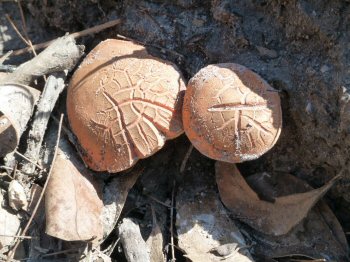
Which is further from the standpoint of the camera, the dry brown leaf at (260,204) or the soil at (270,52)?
the dry brown leaf at (260,204)

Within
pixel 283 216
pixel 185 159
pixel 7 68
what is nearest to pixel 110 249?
pixel 185 159

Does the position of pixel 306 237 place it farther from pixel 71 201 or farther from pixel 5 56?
pixel 5 56

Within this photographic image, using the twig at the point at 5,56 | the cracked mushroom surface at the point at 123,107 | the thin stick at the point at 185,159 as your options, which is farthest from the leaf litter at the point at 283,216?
the twig at the point at 5,56

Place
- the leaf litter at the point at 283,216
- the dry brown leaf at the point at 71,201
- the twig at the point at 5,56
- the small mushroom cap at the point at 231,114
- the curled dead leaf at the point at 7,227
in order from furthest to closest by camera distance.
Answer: the twig at the point at 5,56
the leaf litter at the point at 283,216
the curled dead leaf at the point at 7,227
the dry brown leaf at the point at 71,201
the small mushroom cap at the point at 231,114

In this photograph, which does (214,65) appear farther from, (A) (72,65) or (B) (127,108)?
(A) (72,65)

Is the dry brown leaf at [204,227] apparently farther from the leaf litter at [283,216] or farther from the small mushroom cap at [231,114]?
the small mushroom cap at [231,114]

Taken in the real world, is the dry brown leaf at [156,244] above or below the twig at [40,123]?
below

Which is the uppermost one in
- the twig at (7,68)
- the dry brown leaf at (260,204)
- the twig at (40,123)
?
the twig at (7,68)

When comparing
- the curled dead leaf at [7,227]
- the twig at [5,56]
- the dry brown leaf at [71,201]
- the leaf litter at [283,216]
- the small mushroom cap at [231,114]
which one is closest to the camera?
the small mushroom cap at [231,114]
